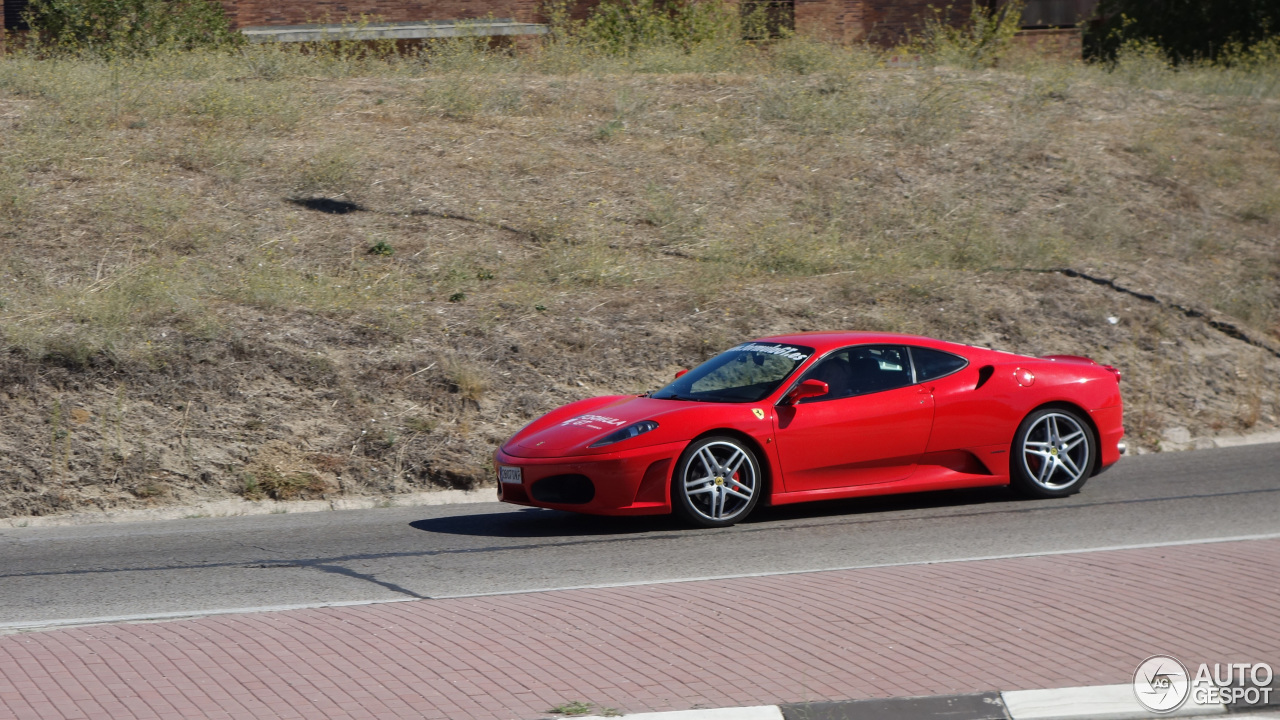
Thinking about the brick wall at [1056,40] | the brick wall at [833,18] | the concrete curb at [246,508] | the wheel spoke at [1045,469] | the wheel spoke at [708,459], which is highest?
the brick wall at [833,18]

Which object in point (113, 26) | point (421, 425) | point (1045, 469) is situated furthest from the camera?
point (113, 26)

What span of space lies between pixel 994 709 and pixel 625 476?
151 inches

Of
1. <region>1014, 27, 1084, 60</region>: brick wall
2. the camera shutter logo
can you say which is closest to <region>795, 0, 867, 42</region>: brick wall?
<region>1014, 27, 1084, 60</region>: brick wall

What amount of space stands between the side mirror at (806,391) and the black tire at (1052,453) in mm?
1699

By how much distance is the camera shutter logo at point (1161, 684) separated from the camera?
175 inches

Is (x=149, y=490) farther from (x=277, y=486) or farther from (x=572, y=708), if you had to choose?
(x=572, y=708)

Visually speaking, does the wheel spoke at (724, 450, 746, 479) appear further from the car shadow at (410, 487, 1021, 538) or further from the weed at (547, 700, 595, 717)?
the weed at (547, 700, 595, 717)

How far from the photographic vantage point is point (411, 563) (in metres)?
7.37

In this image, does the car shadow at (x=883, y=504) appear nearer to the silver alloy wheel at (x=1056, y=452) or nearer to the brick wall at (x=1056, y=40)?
the silver alloy wheel at (x=1056, y=452)

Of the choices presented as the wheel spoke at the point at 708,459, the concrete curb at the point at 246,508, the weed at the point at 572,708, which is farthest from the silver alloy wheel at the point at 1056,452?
the weed at the point at 572,708

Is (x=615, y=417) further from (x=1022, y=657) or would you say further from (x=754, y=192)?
(x=754, y=192)

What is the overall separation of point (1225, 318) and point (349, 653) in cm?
1227

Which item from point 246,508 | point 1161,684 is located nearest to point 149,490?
point 246,508

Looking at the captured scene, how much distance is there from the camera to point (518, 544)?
790 cm
